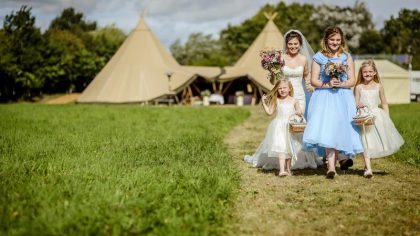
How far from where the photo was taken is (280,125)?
25.2 ft

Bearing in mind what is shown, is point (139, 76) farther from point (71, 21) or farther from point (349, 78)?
point (71, 21)

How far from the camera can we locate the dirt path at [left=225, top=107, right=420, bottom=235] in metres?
4.62

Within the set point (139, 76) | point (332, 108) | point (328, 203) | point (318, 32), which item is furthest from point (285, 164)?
point (318, 32)

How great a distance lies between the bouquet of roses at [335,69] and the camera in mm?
7234

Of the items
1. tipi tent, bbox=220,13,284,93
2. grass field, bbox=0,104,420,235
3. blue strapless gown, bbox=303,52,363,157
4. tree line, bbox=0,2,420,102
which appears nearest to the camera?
grass field, bbox=0,104,420,235

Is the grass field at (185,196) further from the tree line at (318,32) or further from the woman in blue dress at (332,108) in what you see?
the tree line at (318,32)

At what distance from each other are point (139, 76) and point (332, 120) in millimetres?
31790

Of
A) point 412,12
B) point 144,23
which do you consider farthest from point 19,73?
point 412,12

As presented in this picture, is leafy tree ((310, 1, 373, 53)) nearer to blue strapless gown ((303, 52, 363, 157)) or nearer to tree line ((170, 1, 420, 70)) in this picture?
tree line ((170, 1, 420, 70))

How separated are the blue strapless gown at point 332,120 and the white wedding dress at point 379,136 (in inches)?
6.9

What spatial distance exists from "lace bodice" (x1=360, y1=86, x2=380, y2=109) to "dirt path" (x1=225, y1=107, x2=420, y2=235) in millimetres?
1157

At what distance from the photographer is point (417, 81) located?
42438 millimetres

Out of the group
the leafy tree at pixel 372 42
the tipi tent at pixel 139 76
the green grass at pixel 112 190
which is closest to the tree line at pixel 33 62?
the tipi tent at pixel 139 76

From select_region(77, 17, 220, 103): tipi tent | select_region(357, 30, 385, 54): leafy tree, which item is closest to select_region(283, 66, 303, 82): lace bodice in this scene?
select_region(77, 17, 220, 103): tipi tent
